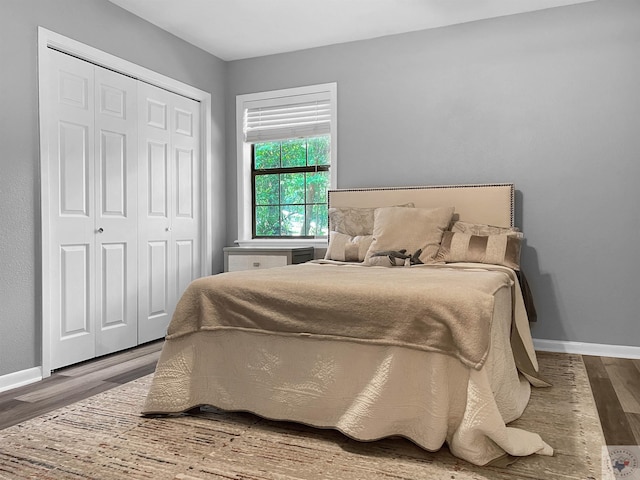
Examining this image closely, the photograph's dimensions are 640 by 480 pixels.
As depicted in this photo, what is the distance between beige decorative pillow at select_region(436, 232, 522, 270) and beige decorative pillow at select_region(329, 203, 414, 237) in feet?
1.95

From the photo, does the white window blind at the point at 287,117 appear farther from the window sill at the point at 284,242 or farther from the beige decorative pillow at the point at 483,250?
the beige decorative pillow at the point at 483,250

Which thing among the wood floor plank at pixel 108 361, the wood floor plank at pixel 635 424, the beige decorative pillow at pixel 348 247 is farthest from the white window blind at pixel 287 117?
the wood floor plank at pixel 635 424

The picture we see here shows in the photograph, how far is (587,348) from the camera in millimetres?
3701

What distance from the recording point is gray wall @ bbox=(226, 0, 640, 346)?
Result: 3596mm

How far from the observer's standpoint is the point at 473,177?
400 centimetres

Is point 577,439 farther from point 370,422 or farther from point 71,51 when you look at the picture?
point 71,51

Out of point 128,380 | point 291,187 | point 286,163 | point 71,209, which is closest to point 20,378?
point 128,380

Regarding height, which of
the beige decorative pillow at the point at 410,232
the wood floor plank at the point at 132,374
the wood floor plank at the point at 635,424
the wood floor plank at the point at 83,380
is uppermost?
the beige decorative pillow at the point at 410,232

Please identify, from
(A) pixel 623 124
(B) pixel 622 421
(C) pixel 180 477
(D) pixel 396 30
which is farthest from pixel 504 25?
(C) pixel 180 477

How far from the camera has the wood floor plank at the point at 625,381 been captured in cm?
262

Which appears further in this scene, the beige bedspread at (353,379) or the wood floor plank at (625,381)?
the wood floor plank at (625,381)

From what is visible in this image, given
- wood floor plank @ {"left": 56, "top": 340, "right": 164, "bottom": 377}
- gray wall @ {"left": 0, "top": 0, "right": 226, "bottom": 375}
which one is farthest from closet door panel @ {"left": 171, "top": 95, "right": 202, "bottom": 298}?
gray wall @ {"left": 0, "top": 0, "right": 226, "bottom": 375}

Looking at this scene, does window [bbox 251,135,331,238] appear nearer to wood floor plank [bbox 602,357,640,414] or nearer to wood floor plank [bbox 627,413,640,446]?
wood floor plank [bbox 602,357,640,414]

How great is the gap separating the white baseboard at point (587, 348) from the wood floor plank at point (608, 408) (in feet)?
0.84
